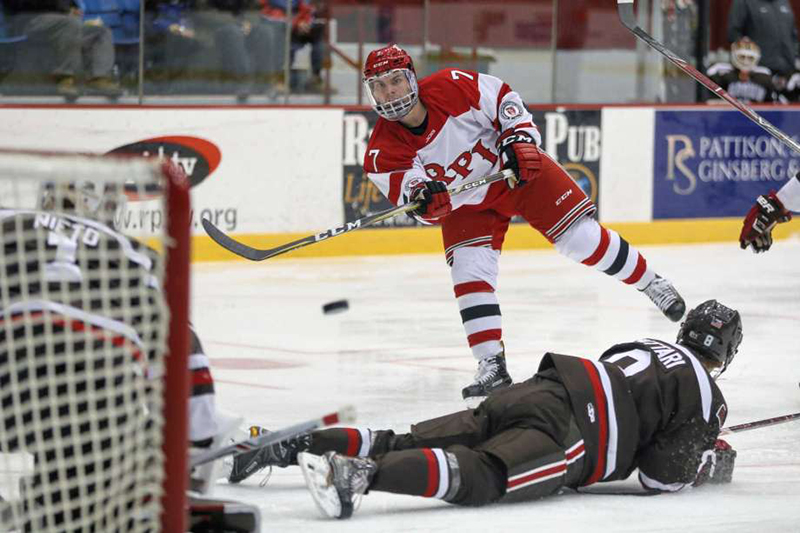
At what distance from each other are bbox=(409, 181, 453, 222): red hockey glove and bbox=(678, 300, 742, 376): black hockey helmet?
1.07 metres

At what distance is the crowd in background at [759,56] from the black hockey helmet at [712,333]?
577 cm

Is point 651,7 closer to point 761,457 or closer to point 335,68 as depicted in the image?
point 335,68

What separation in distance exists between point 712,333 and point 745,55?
606 cm

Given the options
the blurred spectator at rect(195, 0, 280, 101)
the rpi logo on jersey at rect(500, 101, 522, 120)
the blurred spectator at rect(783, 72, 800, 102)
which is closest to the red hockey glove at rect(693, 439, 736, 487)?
the rpi logo on jersey at rect(500, 101, 522, 120)

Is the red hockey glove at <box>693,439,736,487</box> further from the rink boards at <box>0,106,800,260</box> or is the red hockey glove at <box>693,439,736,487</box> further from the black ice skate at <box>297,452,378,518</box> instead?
the rink boards at <box>0,106,800,260</box>

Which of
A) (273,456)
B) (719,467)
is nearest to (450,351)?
(719,467)

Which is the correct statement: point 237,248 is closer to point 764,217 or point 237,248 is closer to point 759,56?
point 764,217

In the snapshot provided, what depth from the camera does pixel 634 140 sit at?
8414 mm

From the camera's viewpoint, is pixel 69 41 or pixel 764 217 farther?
pixel 69 41

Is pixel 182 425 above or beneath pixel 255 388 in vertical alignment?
above

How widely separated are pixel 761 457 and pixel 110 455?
188cm

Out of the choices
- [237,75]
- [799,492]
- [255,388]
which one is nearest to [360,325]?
[255,388]

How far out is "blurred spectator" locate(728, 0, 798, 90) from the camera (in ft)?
29.7

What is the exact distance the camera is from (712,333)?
3273 mm
